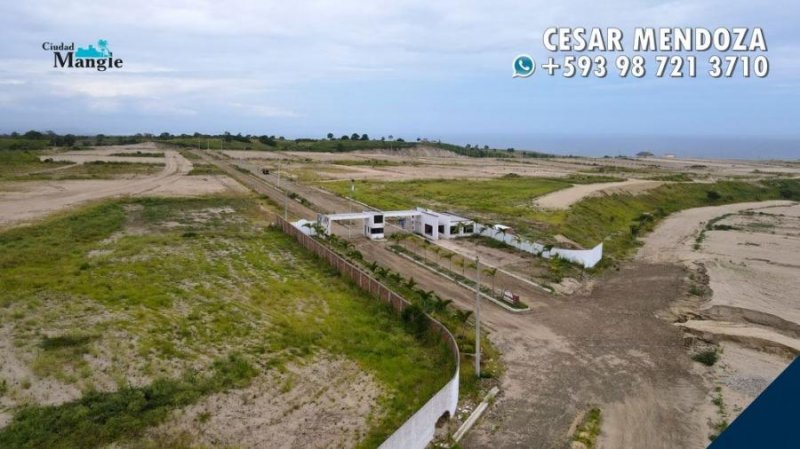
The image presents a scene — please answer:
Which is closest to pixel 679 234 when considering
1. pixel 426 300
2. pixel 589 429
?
pixel 426 300

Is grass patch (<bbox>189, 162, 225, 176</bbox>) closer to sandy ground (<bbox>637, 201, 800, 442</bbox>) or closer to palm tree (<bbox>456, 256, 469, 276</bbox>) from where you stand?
palm tree (<bbox>456, 256, 469, 276</bbox>)

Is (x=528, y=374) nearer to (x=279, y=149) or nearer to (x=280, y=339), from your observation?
(x=280, y=339)

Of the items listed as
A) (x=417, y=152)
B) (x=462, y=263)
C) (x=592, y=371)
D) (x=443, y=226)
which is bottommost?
(x=592, y=371)

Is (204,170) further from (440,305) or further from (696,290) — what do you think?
(696,290)

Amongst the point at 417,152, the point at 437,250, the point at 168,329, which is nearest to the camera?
the point at 168,329

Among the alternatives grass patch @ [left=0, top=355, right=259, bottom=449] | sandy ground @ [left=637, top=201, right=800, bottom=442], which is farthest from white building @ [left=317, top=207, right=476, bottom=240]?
grass patch @ [left=0, top=355, right=259, bottom=449]

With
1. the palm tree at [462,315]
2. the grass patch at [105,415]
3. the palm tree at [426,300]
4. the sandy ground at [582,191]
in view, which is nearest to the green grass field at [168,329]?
the grass patch at [105,415]
